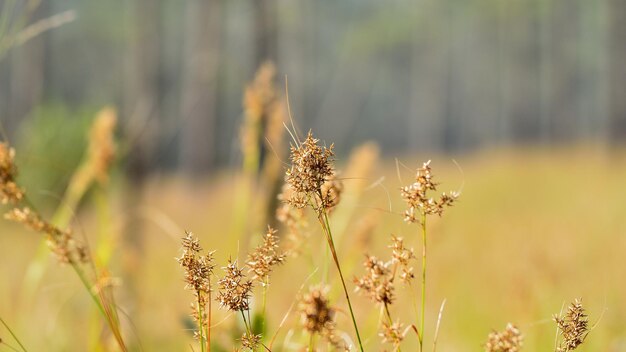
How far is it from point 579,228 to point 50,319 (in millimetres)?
5332

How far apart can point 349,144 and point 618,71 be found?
3748 centimetres

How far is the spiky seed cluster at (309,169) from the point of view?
76 cm

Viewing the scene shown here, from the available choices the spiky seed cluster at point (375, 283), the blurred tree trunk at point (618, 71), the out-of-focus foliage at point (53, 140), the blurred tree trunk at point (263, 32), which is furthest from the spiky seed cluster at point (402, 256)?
the blurred tree trunk at point (618, 71)

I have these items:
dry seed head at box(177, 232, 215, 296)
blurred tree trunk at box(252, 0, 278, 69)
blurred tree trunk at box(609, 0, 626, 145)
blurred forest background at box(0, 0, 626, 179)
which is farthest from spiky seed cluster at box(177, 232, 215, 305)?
blurred tree trunk at box(609, 0, 626, 145)

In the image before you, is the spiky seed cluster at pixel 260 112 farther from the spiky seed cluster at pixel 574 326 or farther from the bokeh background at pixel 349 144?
the spiky seed cluster at pixel 574 326

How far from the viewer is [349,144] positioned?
54500mm

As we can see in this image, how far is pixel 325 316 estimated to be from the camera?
69 cm

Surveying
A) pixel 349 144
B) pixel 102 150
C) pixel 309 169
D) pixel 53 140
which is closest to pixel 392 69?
pixel 349 144

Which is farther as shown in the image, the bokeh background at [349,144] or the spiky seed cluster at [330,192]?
the bokeh background at [349,144]

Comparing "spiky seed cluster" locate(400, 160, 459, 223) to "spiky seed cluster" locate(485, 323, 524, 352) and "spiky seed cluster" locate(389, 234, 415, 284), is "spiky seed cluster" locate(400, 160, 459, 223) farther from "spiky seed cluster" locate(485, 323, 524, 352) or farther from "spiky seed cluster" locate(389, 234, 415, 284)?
"spiky seed cluster" locate(485, 323, 524, 352)

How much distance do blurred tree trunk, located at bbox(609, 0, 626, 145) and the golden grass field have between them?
753 centimetres

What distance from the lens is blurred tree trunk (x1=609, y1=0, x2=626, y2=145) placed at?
1692 centimetres

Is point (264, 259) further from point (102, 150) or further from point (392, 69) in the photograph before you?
point (392, 69)

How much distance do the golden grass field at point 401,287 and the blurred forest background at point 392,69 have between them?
10407 millimetres
